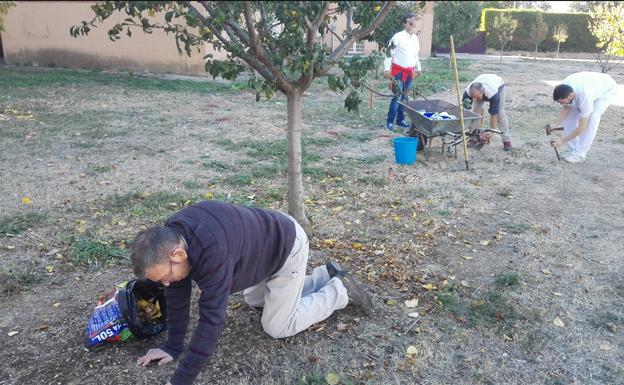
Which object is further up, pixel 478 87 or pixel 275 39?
pixel 275 39

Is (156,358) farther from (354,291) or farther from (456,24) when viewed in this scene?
(456,24)

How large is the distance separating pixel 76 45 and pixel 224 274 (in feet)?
49.6

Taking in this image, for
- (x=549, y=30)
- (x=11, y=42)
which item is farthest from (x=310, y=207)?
(x=549, y=30)

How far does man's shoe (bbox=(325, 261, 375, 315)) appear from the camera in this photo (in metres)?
3.25

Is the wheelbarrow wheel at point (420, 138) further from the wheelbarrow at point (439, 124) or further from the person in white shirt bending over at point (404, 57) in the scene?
the person in white shirt bending over at point (404, 57)

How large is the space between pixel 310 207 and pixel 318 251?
947mm

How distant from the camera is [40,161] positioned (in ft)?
20.7

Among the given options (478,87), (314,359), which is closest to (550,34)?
(478,87)

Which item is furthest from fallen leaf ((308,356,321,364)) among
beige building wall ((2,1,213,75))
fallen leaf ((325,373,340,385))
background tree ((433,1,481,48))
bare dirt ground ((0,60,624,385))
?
background tree ((433,1,481,48))

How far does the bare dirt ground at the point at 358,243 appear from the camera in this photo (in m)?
2.89

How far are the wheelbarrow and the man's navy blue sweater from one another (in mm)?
4251

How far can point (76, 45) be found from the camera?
1515cm

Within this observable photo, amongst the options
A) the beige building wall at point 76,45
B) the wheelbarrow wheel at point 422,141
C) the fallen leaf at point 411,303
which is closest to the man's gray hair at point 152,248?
the fallen leaf at point 411,303

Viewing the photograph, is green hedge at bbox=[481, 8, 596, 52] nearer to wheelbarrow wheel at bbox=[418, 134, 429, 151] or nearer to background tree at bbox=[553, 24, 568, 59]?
background tree at bbox=[553, 24, 568, 59]
